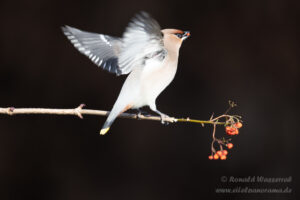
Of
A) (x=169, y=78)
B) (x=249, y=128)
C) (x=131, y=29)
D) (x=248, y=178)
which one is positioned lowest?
(x=248, y=178)

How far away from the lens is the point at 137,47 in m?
1.26

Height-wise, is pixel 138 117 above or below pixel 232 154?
above

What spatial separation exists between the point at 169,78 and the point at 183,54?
57.7 inches

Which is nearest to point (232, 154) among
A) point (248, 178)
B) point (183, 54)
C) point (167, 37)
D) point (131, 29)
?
point (248, 178)

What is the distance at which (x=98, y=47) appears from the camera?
5.34ft

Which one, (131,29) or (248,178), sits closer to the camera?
(131,29)

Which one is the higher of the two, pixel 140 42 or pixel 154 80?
pixel 140 42

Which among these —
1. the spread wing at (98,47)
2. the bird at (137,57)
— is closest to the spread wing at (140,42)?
the bird at (137,57)

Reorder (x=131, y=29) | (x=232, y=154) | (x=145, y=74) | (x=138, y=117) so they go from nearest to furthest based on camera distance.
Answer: (x=131, y=29), (x=138, y=117), (x=145, y=74), (x=232, y=154)

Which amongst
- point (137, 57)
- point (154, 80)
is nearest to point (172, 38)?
point (154, 80)

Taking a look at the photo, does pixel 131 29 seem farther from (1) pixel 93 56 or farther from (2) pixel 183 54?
(2) pixel 183 54

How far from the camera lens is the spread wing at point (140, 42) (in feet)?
3.83

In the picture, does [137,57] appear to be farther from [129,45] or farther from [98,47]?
[98,47]

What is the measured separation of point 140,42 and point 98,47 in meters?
0.44
